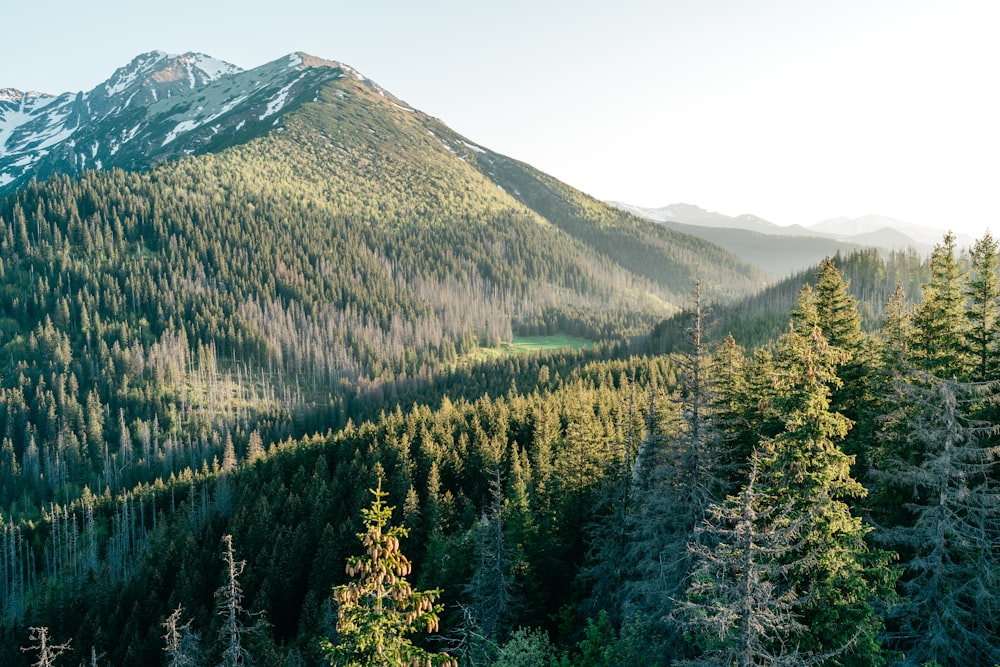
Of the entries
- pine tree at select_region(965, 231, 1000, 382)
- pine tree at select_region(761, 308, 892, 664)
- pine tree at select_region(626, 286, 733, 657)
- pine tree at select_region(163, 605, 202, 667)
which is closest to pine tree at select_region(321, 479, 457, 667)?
pine tree at select_region(761, 308, 892, 664)

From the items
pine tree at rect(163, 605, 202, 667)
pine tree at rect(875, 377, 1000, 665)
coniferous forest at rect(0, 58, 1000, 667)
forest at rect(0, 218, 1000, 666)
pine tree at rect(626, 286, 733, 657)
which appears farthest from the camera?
pine tree at rect(163, 605, 202, 667)

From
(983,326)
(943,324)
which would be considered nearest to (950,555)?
(943,324)

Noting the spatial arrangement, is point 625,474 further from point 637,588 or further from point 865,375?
point 865,375

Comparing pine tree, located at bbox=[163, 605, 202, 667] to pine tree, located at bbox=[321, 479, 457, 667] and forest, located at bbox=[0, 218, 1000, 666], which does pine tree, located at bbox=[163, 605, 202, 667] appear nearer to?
forest, located at bbox=[0, 218, 1000, 666]

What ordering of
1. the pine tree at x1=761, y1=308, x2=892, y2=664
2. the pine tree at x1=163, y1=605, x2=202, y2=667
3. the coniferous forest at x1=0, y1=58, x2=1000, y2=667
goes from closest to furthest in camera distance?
the pine tree at x1=761, y1=308, x2=892, y2=664
the coniferous forest at x1=0, y1=58, x2=1000, y2=667
the pine tree at x1=163, y1=605, x2=202, y2=667

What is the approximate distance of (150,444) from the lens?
15200 centimetres

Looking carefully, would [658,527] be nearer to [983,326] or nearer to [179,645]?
[983,326]

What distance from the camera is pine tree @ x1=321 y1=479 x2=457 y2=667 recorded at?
40.9ft

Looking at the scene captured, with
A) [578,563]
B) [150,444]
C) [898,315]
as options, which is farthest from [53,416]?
[898,315]

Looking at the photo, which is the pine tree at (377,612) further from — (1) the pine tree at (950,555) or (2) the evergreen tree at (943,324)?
(2) the evergreen tree at (943,324)

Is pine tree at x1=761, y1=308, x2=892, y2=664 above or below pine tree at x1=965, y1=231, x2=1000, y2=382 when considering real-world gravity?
below

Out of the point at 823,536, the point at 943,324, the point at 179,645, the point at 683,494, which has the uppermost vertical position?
the point at 943,324

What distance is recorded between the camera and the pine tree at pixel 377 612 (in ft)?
40.9

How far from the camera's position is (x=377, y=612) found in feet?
41.8
